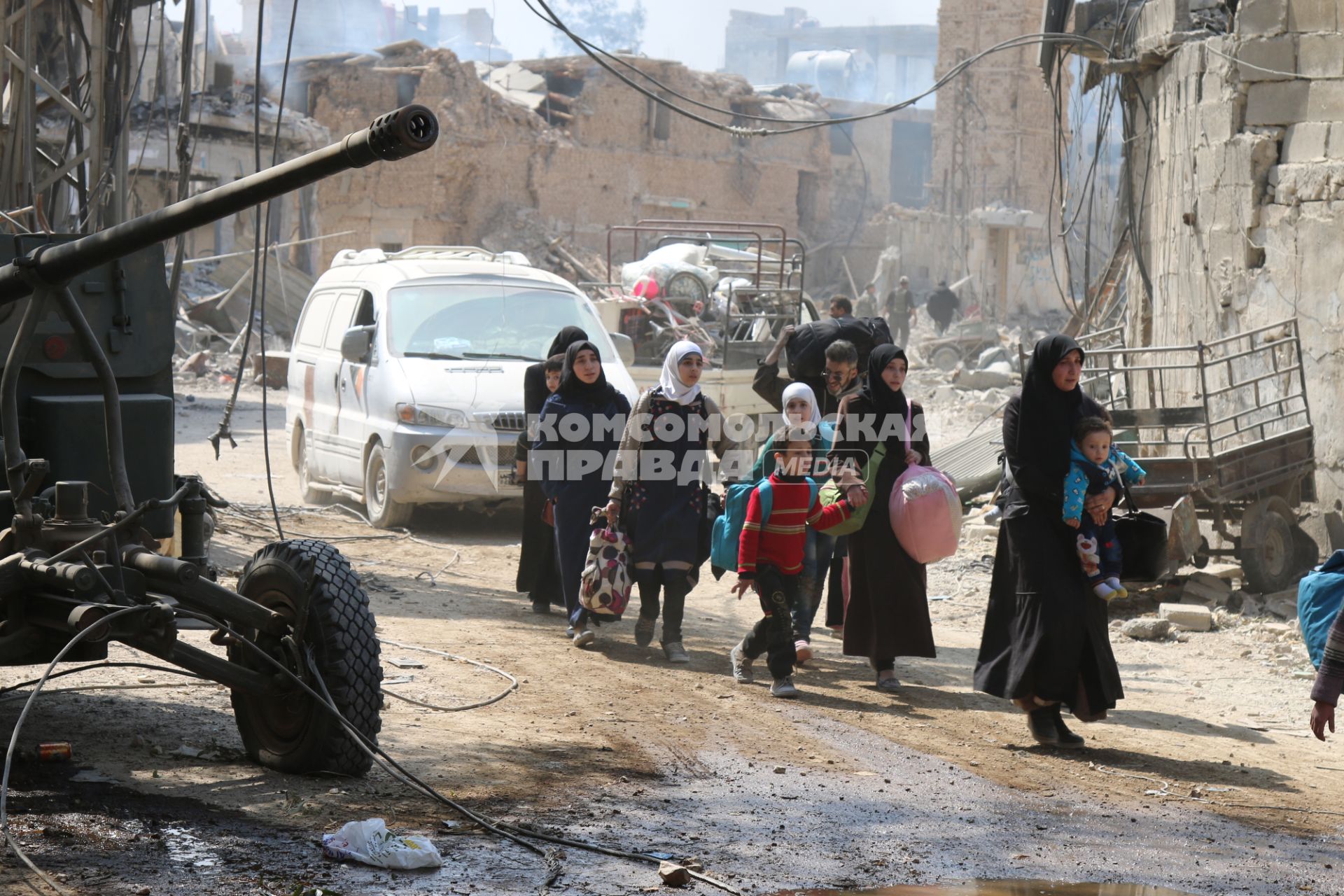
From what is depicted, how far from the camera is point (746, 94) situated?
1624 inches

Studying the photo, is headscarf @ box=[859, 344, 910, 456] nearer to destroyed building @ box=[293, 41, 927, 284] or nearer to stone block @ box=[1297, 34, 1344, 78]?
stone block @ box=[1297, 34, 1344, 78]

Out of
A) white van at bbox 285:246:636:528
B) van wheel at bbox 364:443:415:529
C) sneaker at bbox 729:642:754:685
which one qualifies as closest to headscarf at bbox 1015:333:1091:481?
sneaker at bbox 729:642:754:685

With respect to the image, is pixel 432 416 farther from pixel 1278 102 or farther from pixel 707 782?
pixel 1278 102

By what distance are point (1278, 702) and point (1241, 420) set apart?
11.8 feet

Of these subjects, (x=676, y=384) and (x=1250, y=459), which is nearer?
(x=676, y=384)

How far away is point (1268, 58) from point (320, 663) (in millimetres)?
8181

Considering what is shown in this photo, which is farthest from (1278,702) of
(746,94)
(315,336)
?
(746,94)

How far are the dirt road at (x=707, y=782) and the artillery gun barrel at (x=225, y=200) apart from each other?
148cm

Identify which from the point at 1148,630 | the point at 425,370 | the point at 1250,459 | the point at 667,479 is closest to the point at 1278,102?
the point at 1250,459

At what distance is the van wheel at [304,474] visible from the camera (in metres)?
12.2

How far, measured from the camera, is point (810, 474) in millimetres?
6684

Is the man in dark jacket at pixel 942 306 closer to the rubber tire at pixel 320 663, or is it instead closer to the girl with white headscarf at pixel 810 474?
the girl with white headscarf at pixel 810 474

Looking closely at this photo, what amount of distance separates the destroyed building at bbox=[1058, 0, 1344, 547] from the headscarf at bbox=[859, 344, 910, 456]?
3.63 meters

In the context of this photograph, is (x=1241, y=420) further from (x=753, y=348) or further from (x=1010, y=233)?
(x=1010, y=233)
